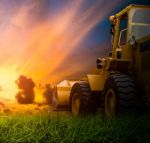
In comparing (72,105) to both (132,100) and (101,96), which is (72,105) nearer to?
(101,96)

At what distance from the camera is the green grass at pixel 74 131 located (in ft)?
24.9

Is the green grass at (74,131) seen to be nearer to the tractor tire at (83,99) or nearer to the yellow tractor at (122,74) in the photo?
the yellow tractor at (122,74)

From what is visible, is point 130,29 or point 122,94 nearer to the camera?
point 122,94

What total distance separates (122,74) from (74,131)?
12.7 feet

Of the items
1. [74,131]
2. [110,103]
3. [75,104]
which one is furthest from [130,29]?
[74,131]

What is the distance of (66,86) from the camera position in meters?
15.6

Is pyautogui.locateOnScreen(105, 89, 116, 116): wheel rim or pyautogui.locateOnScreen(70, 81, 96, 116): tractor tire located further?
pyautogui.locateOnScreen(70, 81, 96, 116): tractor tire

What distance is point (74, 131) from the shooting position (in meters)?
8.00

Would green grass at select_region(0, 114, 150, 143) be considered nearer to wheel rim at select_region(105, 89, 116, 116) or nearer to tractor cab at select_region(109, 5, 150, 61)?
wheel rim at select_region(105, 89, 116, 116)

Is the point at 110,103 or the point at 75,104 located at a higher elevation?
the point at 110,103

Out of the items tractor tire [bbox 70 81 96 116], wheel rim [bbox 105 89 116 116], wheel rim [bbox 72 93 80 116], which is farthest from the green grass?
wheel rim [bbox 72 93 80 116]

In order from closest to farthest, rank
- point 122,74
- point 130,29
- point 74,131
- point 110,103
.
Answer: point 74,131, point 122,74, point 110,103, point 130,29

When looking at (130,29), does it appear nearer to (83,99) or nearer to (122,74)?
(122,74)

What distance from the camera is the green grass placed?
299 inches
